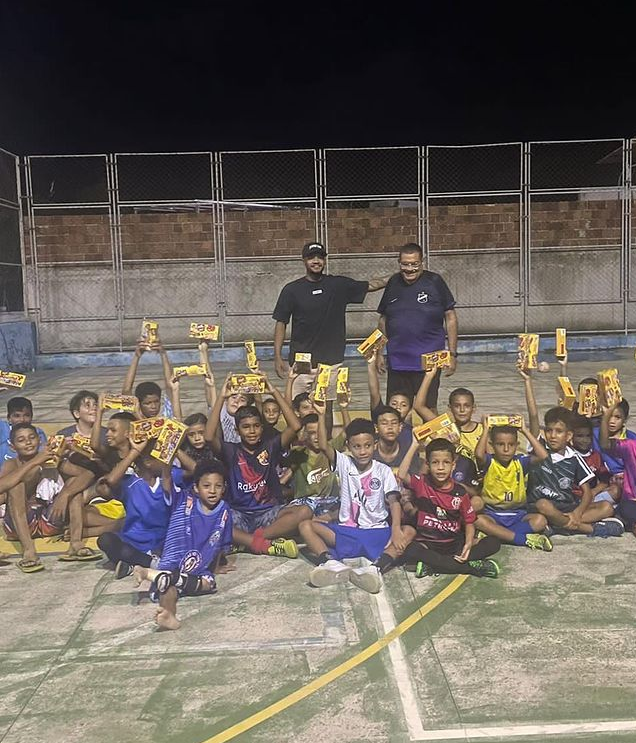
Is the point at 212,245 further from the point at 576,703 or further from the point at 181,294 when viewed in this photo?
the point at 576,703

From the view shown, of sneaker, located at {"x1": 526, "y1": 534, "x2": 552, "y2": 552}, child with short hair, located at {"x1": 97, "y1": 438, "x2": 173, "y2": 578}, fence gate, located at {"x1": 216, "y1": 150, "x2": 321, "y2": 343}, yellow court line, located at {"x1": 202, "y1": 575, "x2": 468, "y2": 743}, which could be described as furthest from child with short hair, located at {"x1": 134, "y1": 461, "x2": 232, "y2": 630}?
fence gate, located at {"x1": 216, "y1": 150, "x2": 321, "y2": 343}

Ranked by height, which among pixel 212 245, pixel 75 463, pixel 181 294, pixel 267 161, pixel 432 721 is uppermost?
pixel 267 161

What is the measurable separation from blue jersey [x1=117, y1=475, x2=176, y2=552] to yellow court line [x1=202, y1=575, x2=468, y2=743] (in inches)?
62.2

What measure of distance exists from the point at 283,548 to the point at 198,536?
2.32 feet

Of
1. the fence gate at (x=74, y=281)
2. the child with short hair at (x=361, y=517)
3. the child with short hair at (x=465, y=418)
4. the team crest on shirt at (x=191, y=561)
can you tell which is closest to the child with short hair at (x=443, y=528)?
the child with short hair at (x=361, y=517)

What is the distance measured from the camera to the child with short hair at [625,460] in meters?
5.29

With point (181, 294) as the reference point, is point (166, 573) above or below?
below

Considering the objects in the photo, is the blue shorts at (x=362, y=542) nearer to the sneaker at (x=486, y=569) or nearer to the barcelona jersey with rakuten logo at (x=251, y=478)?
the sneaker at (x=486, y=569)

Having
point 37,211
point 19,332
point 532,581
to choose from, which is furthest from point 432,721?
point 37,211

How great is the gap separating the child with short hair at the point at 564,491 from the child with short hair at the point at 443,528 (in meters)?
0.71

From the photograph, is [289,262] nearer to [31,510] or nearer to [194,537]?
[31,510]

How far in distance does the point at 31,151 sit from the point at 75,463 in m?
15.4

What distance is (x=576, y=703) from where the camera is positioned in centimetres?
313

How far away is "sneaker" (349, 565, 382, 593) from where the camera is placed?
431cm
